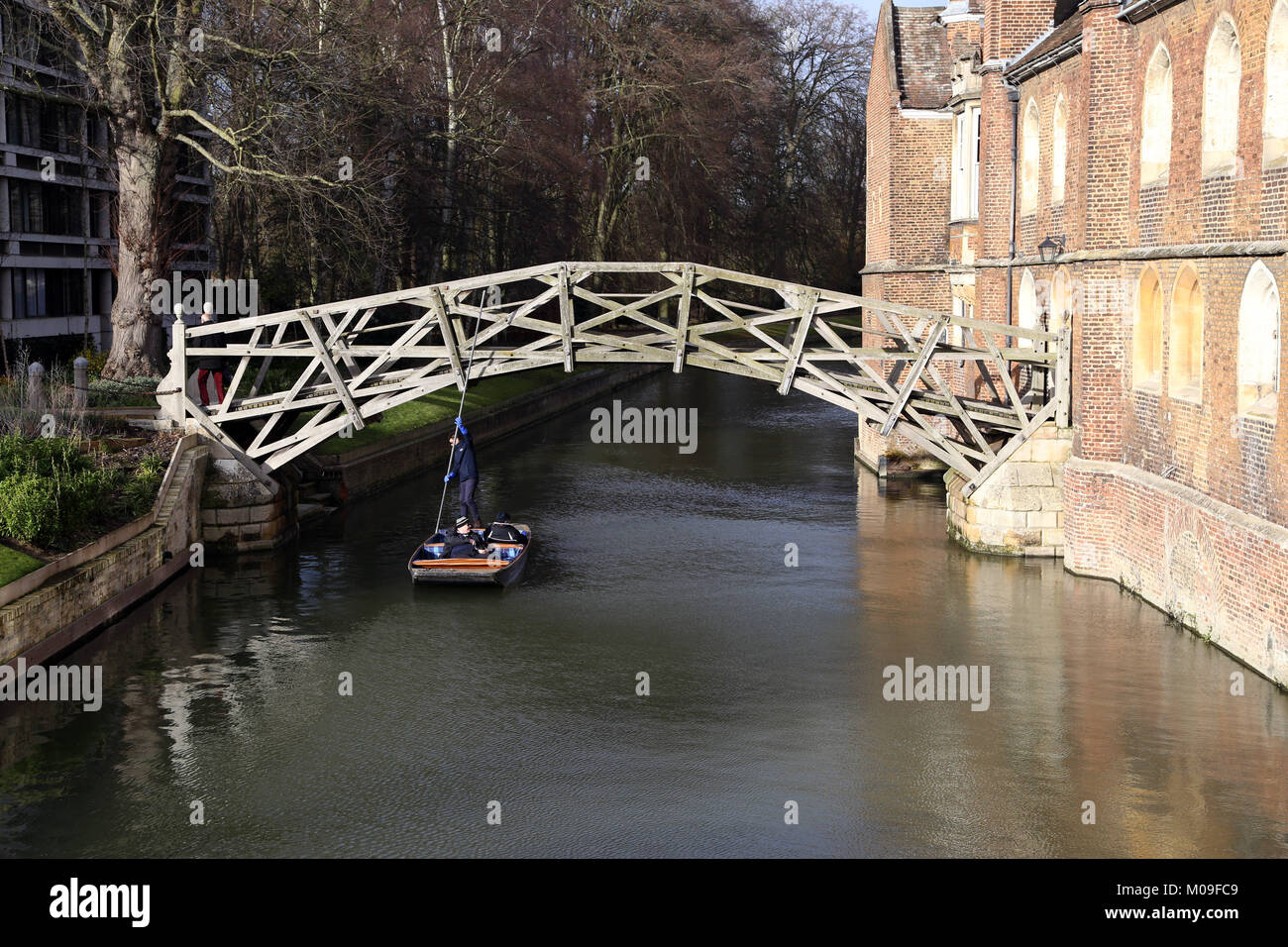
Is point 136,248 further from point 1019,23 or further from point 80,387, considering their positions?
point 1019,23

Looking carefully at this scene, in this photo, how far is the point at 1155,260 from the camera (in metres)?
18.9

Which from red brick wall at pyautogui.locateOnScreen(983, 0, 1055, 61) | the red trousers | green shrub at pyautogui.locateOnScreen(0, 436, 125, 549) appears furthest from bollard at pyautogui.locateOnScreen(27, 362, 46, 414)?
red brick wall at pyautogui.locateOnScreen(983, 0, 1055, 61)

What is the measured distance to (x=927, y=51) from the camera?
32156 mm

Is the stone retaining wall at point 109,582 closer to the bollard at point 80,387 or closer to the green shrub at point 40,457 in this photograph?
the green shrub at point 40,457

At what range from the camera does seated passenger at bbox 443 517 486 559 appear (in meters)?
20.4

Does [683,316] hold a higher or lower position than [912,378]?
higher

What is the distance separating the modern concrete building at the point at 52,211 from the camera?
43.2m

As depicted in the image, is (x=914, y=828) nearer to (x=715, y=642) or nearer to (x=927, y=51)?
(x=715, y=642)

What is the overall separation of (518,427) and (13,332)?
49.7 feet

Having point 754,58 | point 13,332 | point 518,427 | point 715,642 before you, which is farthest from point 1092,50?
point 754,58

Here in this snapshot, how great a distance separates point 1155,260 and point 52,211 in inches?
1507

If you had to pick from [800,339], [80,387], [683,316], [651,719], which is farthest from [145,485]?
[800,339]
